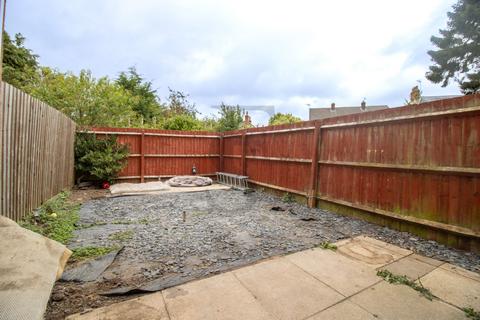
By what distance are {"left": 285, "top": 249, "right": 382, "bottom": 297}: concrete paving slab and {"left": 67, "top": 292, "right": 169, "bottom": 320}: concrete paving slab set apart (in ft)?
4.76

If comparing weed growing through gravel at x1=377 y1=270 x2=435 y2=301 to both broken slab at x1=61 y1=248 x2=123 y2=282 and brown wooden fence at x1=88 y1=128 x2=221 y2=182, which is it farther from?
brown wooden fence at x1=88 y1=128 x2=221 y2=182

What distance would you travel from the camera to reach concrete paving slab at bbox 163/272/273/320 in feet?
5.40

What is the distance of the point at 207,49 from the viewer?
988 centimetres

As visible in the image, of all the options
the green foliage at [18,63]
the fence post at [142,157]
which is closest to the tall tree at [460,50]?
the fence post at [142,157]

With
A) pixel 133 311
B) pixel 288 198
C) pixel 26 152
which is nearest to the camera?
pixel 133 311

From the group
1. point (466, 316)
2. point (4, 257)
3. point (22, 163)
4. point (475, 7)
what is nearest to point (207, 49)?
point (22, 163)

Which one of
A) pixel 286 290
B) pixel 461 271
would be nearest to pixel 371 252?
pixel 461 271

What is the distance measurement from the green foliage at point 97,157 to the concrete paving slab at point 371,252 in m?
6.73

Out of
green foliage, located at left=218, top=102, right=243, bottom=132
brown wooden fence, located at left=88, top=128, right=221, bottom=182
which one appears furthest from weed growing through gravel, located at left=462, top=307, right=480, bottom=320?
green foliage, located at left=218, top=102, right=243, bottom=132

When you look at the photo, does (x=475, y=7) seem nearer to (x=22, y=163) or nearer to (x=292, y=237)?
(x=292, y=237)

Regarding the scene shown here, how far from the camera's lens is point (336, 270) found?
2365 mm

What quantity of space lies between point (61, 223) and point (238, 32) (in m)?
7.32

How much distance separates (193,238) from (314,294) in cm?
182

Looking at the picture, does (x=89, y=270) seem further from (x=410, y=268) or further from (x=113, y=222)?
(x=410, y=268)
